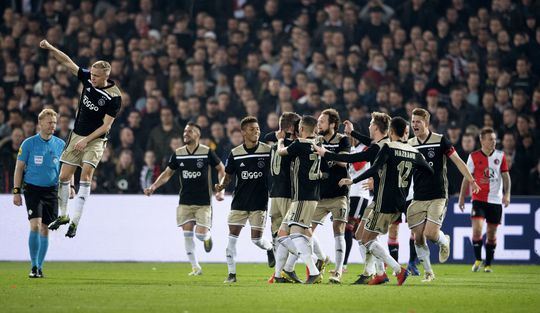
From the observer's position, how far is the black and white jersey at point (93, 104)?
14.6m

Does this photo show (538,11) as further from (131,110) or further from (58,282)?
(58,282)

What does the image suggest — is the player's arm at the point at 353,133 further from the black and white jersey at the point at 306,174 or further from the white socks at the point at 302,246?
the white socks at the point at 302,246

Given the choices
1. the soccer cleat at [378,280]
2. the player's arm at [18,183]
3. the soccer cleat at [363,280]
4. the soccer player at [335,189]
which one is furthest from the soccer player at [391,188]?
the player's arm at [18,183]

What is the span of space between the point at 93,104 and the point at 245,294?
3690 mm

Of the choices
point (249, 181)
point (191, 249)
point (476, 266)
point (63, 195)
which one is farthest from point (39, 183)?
point (476, 266)

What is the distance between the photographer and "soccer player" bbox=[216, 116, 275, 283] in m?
15.6

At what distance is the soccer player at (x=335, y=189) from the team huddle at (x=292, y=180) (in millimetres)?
14

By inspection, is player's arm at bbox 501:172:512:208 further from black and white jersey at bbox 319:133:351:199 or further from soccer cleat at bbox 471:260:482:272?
black and white jersey at bbox 319:133:351:199

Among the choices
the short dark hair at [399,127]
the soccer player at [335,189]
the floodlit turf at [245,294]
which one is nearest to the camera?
the floodlit turf at [245,294]

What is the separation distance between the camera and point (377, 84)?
23.6 metres

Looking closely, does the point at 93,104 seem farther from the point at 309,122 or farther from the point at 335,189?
the point at 335,189

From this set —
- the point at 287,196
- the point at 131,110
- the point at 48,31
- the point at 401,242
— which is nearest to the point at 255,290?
the point at 287,196

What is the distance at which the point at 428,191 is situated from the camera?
15.4 m

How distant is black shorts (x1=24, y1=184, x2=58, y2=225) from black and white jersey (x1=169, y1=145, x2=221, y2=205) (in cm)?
215
